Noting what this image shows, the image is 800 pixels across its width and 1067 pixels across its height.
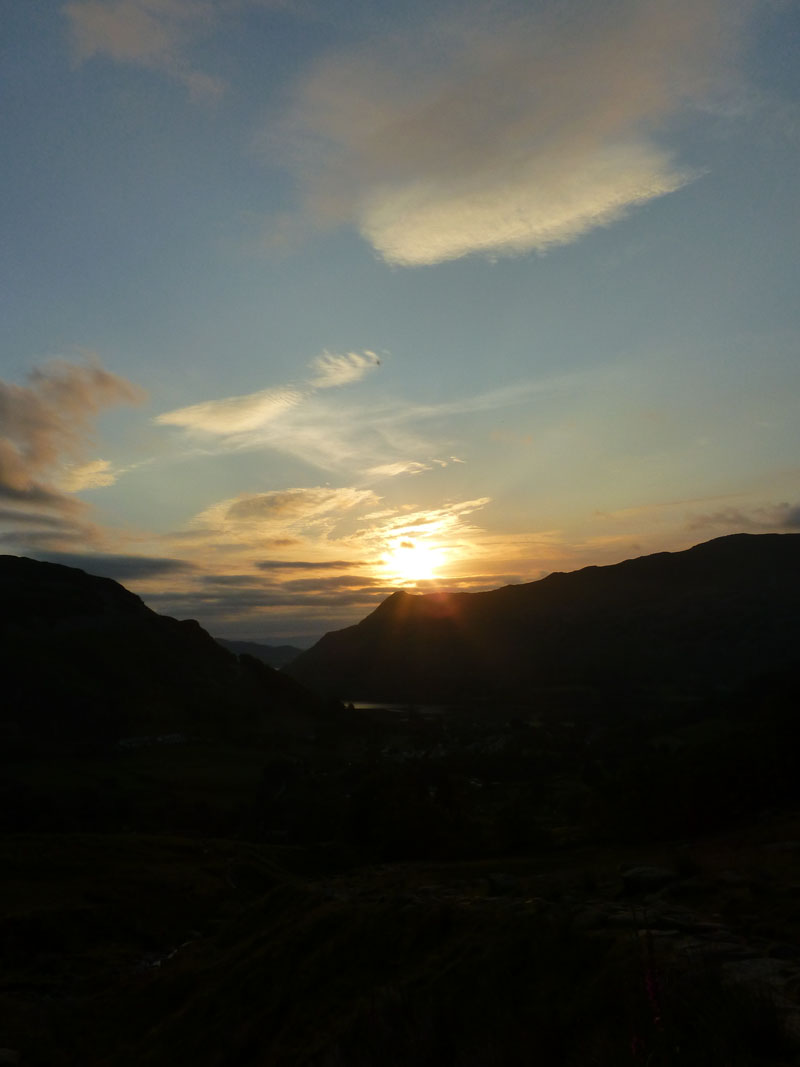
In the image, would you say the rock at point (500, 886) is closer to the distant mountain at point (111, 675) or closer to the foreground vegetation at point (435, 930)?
the foreground vegetation at point (435, 930)

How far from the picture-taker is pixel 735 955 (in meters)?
9.28

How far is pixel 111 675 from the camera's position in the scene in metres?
153

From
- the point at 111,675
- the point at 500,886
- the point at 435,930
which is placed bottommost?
the point at 500,886

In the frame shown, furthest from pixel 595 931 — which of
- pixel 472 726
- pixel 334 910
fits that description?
pixel 472 726

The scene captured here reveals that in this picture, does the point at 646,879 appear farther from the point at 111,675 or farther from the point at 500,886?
the point at 111,675

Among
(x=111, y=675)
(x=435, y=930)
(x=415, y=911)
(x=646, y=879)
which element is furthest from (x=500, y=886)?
(x=111, y=675)

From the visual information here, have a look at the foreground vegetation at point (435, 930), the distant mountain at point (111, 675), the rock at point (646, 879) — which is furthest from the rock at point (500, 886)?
the distant mountain at point (111, 675)

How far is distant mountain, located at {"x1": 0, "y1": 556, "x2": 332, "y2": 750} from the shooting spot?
135500mm

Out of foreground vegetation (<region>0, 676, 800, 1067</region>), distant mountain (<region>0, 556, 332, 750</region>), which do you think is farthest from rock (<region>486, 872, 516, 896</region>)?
distant mountain (<region>0, 556, 332, 750</region>)

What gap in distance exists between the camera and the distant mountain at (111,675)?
135500mm

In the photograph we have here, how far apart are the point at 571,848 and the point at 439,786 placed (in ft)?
72.9

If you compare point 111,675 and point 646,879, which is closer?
point 646,879

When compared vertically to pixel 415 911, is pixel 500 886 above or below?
below

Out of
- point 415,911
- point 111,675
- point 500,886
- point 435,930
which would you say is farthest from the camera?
point 111,675
